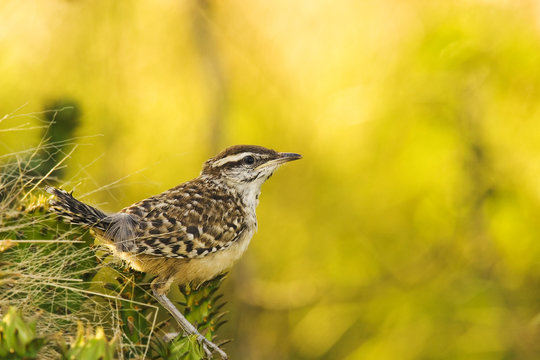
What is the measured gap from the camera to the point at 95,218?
175cm

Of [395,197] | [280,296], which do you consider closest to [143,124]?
[280,296]

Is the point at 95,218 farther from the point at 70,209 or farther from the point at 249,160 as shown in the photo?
the point at 249,160

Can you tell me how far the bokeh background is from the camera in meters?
3.42

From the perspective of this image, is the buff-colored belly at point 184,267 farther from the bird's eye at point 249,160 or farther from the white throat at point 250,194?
the bird's eye at point 249,160

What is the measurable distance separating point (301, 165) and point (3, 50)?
1661 mm

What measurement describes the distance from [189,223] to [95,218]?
1.43 ft

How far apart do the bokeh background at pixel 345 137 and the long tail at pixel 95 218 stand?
1405 mm

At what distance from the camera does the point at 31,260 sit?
152 cm

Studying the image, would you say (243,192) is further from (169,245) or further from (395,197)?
(395,197)

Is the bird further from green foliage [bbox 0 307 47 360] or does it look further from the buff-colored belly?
green foliage [bbox 0 307 47 360]

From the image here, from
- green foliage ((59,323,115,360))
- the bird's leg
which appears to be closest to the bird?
the bird's leg

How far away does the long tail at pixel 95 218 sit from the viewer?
5.41 feet

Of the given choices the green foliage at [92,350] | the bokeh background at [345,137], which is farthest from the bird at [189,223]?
the bokeh background at [345,137]

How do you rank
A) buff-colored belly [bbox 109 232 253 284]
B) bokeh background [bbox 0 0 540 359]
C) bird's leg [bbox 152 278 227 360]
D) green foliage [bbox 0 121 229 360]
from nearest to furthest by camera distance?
green foliage [bbox 0 121 229 360]
bird's leg [bbox 152 278 227 360]
buff-colored belly [bbox 109 232 253 284]
bokeh background [bbox 0 0 540 359]
